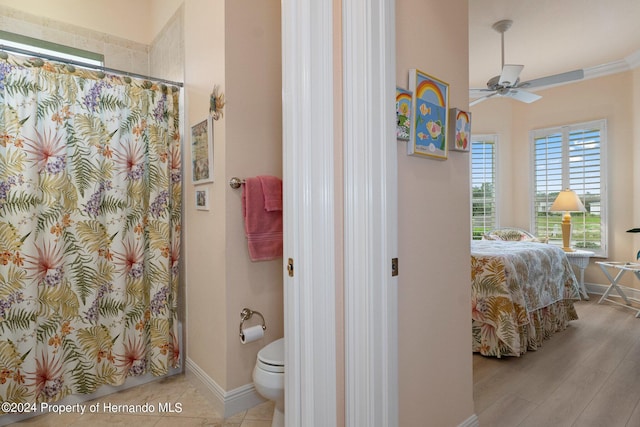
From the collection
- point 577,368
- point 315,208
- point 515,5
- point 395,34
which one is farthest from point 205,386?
point 515,5

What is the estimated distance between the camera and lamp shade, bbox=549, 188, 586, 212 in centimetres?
437

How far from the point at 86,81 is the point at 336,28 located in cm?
173

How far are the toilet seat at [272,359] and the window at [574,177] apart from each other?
4.56 meters

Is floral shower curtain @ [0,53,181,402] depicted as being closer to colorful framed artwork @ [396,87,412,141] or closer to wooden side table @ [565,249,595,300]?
colorful framed artwork @ [396,87,412,141]

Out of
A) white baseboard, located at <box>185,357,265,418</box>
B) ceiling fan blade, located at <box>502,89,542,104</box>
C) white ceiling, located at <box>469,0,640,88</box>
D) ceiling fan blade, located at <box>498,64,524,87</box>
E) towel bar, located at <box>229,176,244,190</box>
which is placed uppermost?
white ceiling, located at <box>469,0,640,88</box>

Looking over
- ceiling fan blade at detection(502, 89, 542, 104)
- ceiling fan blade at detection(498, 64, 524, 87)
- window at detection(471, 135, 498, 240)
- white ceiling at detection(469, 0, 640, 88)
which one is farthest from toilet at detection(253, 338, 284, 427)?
window at detection(471, 135, 498, 240)

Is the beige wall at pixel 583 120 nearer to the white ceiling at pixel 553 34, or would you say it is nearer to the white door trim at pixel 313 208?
the white ceiling at pixel 553 34

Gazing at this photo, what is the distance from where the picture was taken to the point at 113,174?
7.35 feet

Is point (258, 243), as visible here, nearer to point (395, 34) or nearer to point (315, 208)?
point (315, 208)

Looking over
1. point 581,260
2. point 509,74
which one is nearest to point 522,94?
point 509,74

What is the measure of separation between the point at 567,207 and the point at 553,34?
6.46 ft

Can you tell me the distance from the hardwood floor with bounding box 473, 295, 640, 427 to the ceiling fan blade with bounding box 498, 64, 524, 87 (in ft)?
7.72

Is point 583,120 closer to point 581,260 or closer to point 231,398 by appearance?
point 581,260

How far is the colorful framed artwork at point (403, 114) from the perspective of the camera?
1321mm
